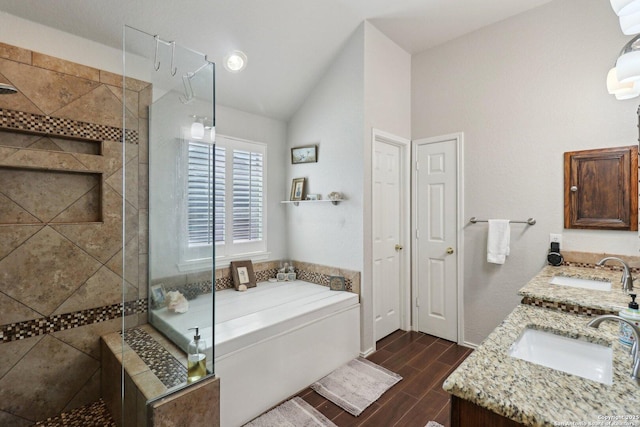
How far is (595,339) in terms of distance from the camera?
1269 millimetres

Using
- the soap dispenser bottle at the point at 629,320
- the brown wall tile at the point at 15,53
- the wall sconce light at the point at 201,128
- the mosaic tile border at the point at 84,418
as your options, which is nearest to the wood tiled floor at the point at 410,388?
the soap dispenser bottle at the point at 629,320

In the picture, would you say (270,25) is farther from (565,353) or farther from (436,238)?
(565,353)

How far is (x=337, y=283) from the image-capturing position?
2986 millimetres

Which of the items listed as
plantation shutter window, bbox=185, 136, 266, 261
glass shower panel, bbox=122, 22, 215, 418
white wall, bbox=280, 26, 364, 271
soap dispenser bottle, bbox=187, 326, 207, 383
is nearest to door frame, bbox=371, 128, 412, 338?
white wall, bbox=280, 26, 364, 271

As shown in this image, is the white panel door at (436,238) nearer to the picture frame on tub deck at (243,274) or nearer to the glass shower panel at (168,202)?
the picture frame on tub deck at (243,274)

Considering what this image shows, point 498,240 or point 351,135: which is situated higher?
point 351,135

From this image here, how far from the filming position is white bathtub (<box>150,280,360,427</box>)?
193 cm

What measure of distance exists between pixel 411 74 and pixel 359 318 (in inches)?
109

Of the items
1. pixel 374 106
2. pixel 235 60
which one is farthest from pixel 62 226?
pixel 374 106

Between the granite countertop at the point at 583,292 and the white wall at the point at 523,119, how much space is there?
14.4 inches

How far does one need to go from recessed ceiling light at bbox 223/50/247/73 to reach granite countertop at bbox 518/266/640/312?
8.84ft

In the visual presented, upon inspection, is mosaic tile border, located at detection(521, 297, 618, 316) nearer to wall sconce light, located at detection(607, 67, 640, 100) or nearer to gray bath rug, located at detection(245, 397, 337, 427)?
wall sconce light, located at detection(607, 67, 640, 100)

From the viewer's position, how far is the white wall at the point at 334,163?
2.91 metres

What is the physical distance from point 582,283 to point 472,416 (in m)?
1.89
